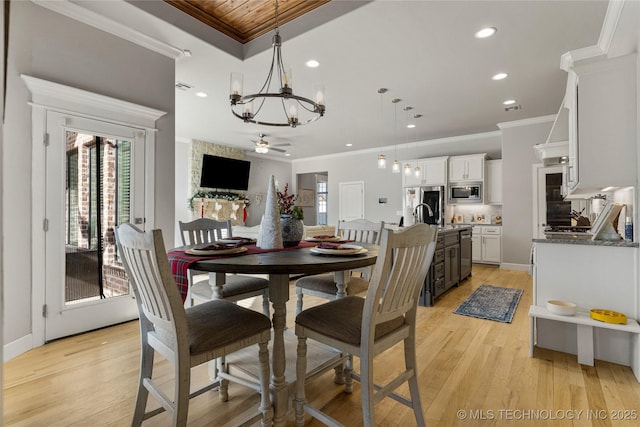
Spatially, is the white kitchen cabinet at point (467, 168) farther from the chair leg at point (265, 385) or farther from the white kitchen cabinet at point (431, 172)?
the chair leg at point (265, 385)

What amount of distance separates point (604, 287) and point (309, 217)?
858 centimetres

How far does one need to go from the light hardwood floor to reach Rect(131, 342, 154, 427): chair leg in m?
0.21

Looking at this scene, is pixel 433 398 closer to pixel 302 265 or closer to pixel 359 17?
pixel 302 265

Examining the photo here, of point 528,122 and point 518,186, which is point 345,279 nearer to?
point 518,186

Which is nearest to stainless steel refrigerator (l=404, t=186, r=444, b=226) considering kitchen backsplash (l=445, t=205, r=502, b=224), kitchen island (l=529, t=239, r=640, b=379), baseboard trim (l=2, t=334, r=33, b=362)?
kitchen backsplash (l=445, t=205, r=502, b=224)

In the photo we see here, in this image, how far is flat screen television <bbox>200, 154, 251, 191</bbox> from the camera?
7141 millimetres

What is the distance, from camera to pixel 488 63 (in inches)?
137

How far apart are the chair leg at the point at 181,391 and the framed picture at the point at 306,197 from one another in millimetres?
8514

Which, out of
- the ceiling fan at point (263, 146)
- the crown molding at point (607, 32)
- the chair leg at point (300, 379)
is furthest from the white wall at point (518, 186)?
the chair leg at point (300, 379)

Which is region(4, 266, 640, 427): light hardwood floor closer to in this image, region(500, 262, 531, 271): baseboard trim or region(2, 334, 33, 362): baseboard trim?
region(2, 334, 33, 362): baseboard trim

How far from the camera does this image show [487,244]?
6016 millimetres

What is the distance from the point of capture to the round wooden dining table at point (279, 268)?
1.36 metres

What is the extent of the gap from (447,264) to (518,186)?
273 cm

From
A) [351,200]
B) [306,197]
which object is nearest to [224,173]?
[306,197]
